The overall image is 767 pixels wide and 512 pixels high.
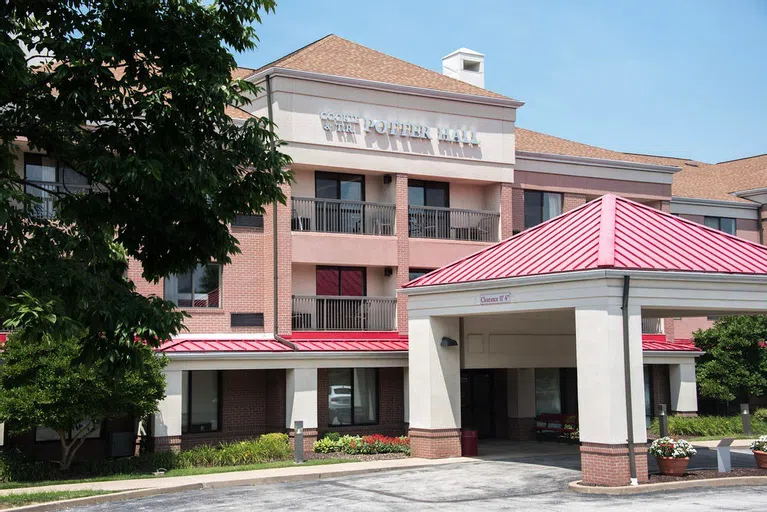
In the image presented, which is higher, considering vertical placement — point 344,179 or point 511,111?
point 511,111

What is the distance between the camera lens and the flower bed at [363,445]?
29.0 m

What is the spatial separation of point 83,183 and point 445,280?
1156 cm

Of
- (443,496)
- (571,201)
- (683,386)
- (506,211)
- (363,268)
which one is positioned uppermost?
(571,201)

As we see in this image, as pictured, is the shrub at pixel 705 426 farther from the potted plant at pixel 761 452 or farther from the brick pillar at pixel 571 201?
the potted plant at pixel 761 452

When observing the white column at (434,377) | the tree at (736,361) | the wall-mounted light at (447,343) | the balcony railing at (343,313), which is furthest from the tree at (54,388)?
the tree at (736,361)

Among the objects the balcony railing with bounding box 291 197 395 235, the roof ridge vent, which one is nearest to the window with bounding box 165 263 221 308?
the balcony railing with bounding box 291 197 395 235

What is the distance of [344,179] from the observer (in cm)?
3422

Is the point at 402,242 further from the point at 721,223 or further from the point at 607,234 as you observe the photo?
the point at 721,223

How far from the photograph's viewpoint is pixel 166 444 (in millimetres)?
27312

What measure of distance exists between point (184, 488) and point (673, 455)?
11.1m

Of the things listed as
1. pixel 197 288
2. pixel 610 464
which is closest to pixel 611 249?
pixel 610 464

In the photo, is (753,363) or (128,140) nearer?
(128,140)

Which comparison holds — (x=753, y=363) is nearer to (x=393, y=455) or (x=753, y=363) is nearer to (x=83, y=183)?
(x=393, y=455)

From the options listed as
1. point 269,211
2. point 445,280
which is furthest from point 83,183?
point 445,280
